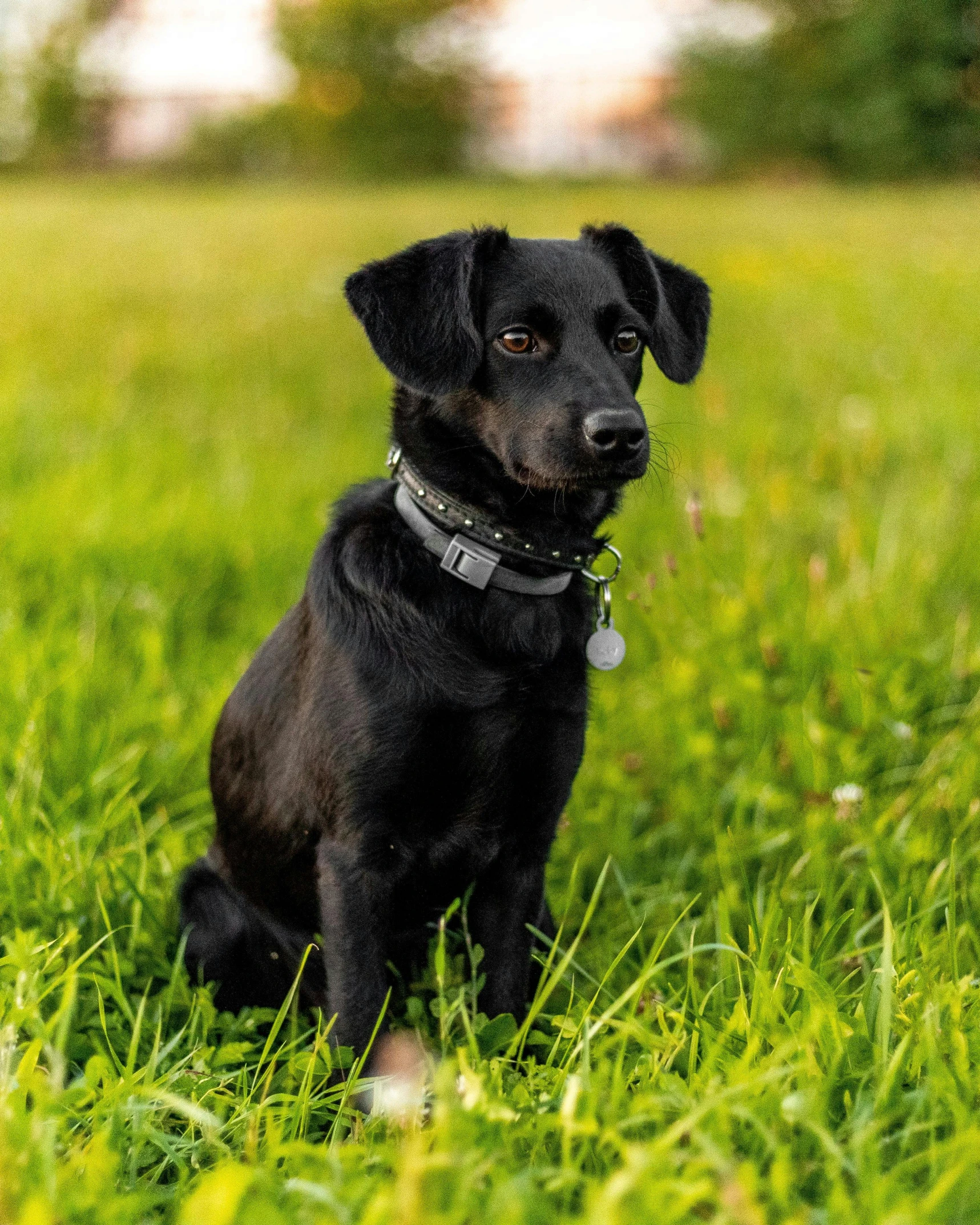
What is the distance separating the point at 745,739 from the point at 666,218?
15704mm

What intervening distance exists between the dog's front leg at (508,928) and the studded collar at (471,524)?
56 cm

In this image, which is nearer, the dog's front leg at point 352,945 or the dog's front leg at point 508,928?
the dog's front leg at point 352,945

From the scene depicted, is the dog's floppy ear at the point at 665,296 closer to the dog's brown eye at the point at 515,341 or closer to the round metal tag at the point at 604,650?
the dog's brown eye at the point at 515,341

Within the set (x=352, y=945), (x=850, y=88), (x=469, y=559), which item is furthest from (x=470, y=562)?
(x=850, y=88)

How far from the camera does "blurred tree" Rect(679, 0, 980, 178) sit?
29578 mm

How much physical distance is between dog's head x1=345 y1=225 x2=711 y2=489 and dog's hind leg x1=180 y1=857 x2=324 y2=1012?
1018 mm

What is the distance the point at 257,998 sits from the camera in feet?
7.45

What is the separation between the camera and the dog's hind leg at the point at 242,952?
2256 mm

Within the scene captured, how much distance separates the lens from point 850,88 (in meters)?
32.3

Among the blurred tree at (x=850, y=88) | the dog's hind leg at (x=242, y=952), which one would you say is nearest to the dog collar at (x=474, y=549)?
the dog's hind leg at (x=242, y=952)

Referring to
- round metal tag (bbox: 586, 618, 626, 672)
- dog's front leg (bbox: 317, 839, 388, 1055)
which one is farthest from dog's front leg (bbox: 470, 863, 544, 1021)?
round metal tag (bbox: 586, 618, 626, 672)

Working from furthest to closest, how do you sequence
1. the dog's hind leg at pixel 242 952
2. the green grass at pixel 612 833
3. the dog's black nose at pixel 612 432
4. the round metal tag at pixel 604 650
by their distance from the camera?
1. the dog's hind leg at pixel 242 952
2. the round metal tag at pixel 604 650
3. the dog's black nose at pixel 612 432
4. the green grass at pixel 612 833

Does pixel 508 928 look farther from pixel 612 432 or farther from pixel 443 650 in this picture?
pixel 612 432

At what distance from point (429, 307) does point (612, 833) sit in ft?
4.29
